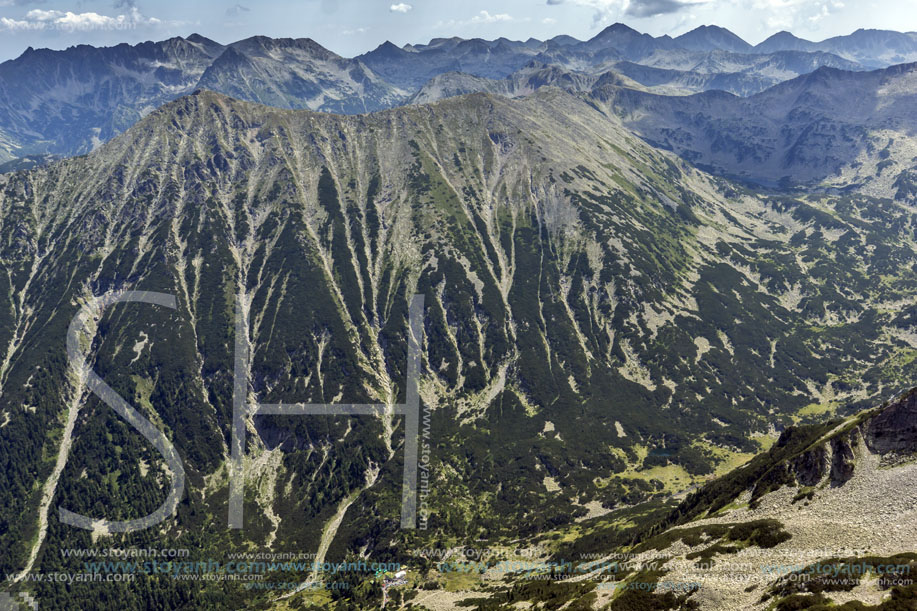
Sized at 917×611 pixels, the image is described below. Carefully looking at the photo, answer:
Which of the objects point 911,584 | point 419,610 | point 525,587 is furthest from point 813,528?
point 419,610

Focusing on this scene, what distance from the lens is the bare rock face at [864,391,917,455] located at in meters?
110

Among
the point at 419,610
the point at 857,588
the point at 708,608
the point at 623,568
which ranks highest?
the point at 857,588

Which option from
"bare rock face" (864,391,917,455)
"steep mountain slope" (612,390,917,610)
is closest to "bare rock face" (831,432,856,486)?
"steep mountain slope" (612,390,917,610)

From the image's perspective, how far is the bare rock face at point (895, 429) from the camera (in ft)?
360

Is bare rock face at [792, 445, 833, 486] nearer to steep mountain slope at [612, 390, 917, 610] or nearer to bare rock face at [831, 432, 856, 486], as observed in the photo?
Answer: steep mountain slope at [612, 390, 917, 610]

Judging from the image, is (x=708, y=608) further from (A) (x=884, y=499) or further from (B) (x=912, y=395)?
(B) (x=912, y=395)

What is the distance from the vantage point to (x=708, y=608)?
89500 mm

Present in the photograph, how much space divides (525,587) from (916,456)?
102 metres

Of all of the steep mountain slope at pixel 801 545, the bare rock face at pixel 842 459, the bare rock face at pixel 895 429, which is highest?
the bare rock face at pixel 895 429

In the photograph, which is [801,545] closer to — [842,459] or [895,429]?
[842,459]

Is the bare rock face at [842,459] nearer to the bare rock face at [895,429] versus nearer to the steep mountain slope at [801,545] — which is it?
the steep mountain slope at [801,545]

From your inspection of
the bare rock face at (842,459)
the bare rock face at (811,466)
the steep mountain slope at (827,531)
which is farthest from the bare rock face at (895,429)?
the bare rock face at (811,466)

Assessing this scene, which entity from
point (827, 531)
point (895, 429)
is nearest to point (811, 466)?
point (895, 429)

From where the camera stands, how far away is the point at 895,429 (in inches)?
4439
